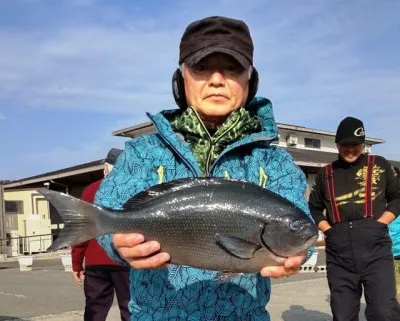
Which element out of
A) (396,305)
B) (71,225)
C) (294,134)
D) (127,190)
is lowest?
(396,305)

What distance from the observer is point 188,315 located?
2119 millimetres

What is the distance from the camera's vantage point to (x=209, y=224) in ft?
6.31

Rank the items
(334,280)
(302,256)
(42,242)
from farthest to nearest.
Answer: (42,242) < (334,280) < (302,256)

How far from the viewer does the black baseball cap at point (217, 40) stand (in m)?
2.19

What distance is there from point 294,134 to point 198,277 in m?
24.0

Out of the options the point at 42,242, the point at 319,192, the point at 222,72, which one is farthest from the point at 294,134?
the point at 222,72

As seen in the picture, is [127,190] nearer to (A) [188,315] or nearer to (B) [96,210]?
(B) [96,210]

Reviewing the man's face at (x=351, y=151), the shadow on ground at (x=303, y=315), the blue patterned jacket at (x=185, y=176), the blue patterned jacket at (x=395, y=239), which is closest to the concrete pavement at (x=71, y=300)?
the shadow on ground at (x=303, y=315)

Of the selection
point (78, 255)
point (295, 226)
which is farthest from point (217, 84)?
point (78, 255)

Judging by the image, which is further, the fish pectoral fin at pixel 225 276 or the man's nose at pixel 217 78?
the man's nose at pixel 217 78

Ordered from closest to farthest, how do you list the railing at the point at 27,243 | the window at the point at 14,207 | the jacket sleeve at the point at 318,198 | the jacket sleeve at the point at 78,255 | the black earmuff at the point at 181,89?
the black earmuff at the point at 181,89 → the jacket sleeve at the point at 318,198 → the jacket sleeve at the point at 78,255 → the railing at the point at 27,243 → the window at the point at 14,207

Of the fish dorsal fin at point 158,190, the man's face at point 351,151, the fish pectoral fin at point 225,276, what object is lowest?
the fish pectoral fin at point 225,276

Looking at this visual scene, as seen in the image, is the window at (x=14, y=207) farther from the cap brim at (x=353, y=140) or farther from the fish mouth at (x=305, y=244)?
the fish mouth at (x=305, y=244)

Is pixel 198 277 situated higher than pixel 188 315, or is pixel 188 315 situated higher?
pixel 198 277
